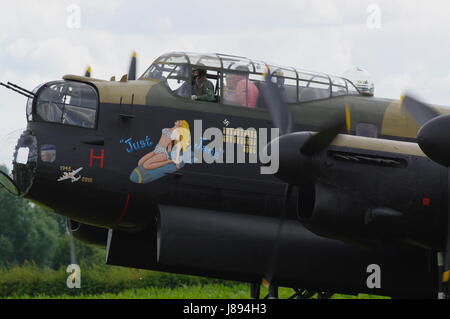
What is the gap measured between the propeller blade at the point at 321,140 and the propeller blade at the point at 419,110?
2453mm

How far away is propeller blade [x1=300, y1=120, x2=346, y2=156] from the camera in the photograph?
14195mm

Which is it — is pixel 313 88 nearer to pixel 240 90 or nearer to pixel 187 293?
pixel 240 90

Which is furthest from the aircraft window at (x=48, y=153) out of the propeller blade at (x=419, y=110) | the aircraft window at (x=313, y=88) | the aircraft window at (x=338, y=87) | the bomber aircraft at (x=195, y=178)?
the propeller blade at (x=419, y=110)

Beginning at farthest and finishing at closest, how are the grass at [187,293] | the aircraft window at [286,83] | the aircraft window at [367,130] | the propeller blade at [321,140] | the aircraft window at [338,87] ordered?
1. the grass at [187,293]
2. the aircraft window at [338,87]
3. the aircraft window at [367,130]
4. the aircraft window at [286,83]
5. the propeller blade at [321,140]

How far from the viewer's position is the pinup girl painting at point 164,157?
1606 cm

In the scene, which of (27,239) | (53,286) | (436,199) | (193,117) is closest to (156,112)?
(193,117)

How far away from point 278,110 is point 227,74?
1456 millimetres

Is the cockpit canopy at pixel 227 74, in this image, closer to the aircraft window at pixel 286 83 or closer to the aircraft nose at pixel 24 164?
the aircraft window at pixel 286 83

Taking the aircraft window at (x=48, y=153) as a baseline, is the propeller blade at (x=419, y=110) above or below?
above

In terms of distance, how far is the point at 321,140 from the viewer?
14.2 meters

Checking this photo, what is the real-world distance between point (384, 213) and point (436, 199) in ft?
3.10

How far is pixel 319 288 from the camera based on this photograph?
54.2 ft

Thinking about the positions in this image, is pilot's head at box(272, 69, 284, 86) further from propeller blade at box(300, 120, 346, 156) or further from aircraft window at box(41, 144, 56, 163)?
aircraft window at box(41, 144, 56, 163)

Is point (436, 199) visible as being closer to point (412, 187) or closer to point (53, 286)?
point (412, 187)
